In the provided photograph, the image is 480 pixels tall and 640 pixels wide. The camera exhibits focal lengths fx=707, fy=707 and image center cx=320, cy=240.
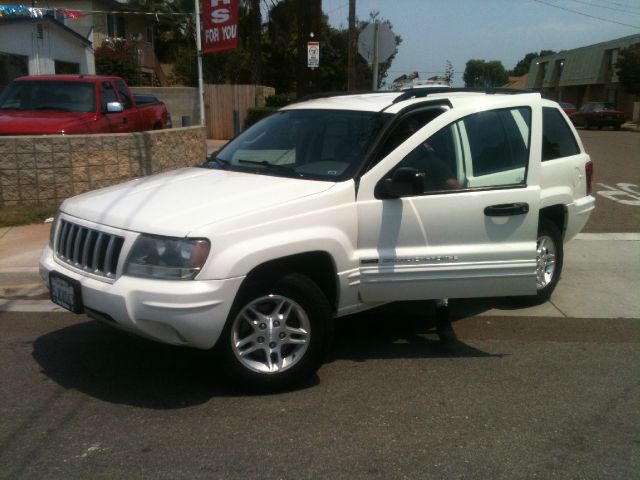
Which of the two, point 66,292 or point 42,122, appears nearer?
point 66,292

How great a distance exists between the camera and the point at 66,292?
4484mm

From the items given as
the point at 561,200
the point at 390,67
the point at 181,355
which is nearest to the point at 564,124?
the point at 561,200

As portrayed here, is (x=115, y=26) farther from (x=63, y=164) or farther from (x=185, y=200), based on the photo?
(x=185, y=200)

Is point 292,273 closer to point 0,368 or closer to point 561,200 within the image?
point 0,368

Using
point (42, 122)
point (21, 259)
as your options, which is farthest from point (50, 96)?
point (21, 259)

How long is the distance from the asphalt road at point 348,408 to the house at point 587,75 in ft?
139

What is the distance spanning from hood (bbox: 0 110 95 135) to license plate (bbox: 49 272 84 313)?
636 cm

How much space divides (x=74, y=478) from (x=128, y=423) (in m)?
0.61

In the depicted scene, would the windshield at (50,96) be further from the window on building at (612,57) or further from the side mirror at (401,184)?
the window on building at (612,57)

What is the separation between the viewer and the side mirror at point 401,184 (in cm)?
476

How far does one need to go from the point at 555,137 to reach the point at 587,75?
171ft

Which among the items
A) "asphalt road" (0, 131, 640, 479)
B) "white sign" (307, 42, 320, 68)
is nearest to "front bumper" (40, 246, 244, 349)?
"asphalt road" (0, 131, 640, 479)

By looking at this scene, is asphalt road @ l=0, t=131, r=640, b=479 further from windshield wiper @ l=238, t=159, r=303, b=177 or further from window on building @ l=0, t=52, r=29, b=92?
window on building @ l=0, t=52, r=29, b=92

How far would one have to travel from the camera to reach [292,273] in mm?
4492
